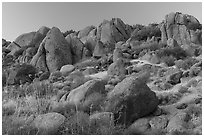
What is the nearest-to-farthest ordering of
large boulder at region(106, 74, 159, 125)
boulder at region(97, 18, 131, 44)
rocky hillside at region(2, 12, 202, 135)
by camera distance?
1. rocky hillside at region(2, 12, 202, 135)
2. large boulder at region(106, 74, 159, 125)
3. boulder at region(97, 18, 131, 44)

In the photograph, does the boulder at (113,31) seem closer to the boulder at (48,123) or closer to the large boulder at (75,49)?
the large boulder at (75,49)

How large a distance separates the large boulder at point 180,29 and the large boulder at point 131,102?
15.4 m

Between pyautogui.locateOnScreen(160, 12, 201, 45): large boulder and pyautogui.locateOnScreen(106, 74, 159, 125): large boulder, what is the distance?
15377 mm

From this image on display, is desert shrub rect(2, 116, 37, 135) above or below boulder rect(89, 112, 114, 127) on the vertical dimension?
above

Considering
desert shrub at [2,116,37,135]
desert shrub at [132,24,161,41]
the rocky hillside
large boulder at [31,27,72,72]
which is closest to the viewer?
desert shrub at [2,116,37,135]

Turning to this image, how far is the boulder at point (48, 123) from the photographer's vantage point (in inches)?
320

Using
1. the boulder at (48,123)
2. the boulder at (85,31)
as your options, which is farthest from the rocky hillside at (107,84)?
the boulder at (85,31)

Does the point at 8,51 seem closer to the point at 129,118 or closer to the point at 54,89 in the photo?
the point at 54,89

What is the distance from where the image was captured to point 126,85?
35.8 ft

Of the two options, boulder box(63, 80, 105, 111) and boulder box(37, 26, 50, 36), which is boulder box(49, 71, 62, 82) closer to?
boulder box(63, 80, 105, 111)

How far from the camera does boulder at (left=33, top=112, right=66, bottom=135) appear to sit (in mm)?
8129

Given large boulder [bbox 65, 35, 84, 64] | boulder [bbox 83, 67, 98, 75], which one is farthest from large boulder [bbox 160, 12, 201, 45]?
boulder [bbox 83, 67, 98, 75]

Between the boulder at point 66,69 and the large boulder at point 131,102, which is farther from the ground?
the large boulder at point 131,102

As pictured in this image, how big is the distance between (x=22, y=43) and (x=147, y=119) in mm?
20710
